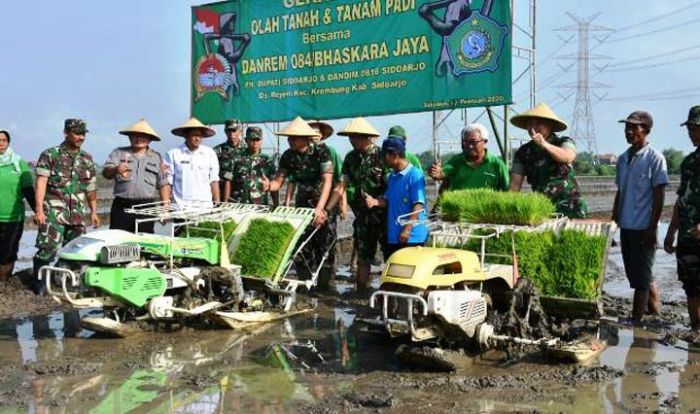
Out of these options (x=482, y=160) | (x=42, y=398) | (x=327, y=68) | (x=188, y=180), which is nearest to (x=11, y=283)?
(x=188, y=180)

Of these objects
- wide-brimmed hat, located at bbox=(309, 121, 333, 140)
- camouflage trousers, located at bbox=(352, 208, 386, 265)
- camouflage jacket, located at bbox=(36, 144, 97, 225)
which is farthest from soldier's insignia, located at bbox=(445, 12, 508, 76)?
camouflage jacket, located at bbox=(36, 144, 97, 225)

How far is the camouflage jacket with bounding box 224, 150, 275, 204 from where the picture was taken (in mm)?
8422

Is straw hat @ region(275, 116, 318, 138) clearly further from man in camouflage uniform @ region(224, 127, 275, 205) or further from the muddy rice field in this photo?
the muddy rice field

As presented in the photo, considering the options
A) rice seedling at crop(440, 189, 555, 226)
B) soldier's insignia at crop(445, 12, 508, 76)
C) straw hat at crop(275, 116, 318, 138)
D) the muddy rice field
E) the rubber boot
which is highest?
soldier's insignia at crop(445, 12, 508, 76)

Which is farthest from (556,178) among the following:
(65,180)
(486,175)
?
(65,180)

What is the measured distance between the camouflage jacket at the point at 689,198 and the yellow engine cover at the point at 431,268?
82.5 inches

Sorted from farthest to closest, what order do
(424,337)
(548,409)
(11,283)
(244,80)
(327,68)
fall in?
(244,80) → (327,68) → (11,283) → (424,337) → (548,409)

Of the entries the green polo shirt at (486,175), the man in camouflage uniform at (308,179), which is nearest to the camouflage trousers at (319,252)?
the man in camouflage uniform at (308,179)

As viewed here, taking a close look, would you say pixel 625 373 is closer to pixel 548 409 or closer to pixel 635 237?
pixel 548 409

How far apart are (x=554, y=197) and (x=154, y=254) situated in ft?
11.7

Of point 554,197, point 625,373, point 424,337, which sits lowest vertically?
point 625,373

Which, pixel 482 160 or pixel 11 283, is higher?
pixel 482 160

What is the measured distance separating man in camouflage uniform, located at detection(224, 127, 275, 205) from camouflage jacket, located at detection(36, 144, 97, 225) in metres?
1.64

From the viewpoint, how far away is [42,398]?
4309 millimetres
